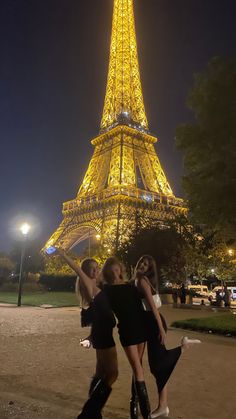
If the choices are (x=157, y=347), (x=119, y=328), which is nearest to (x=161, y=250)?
(x=157, y=347)

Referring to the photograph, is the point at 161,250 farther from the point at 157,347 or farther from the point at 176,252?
the point at 157,347

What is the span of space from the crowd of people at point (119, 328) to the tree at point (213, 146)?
909 cm

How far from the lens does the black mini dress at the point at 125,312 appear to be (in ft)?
14.0

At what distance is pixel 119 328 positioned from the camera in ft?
14.3

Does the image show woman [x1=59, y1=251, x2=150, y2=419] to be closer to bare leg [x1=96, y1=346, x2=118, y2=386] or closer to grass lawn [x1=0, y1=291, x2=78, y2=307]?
bare leg [x1=96, y1=346, x2=118, y2=386]

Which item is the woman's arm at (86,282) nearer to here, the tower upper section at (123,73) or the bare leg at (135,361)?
the bare leg at (135,361)

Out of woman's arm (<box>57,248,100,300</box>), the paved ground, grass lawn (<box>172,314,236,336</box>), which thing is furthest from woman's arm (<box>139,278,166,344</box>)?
grass lawn (<box>172,314,236,336</box>)

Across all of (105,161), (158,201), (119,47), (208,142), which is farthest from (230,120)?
(119,47)

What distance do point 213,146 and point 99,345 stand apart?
11.5m

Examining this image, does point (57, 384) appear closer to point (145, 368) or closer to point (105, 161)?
point (145, 368)

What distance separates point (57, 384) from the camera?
5.75 m

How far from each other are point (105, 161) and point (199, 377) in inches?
2109

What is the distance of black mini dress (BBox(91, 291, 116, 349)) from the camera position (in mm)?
3980

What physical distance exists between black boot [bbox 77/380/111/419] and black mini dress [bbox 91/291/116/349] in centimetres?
38
